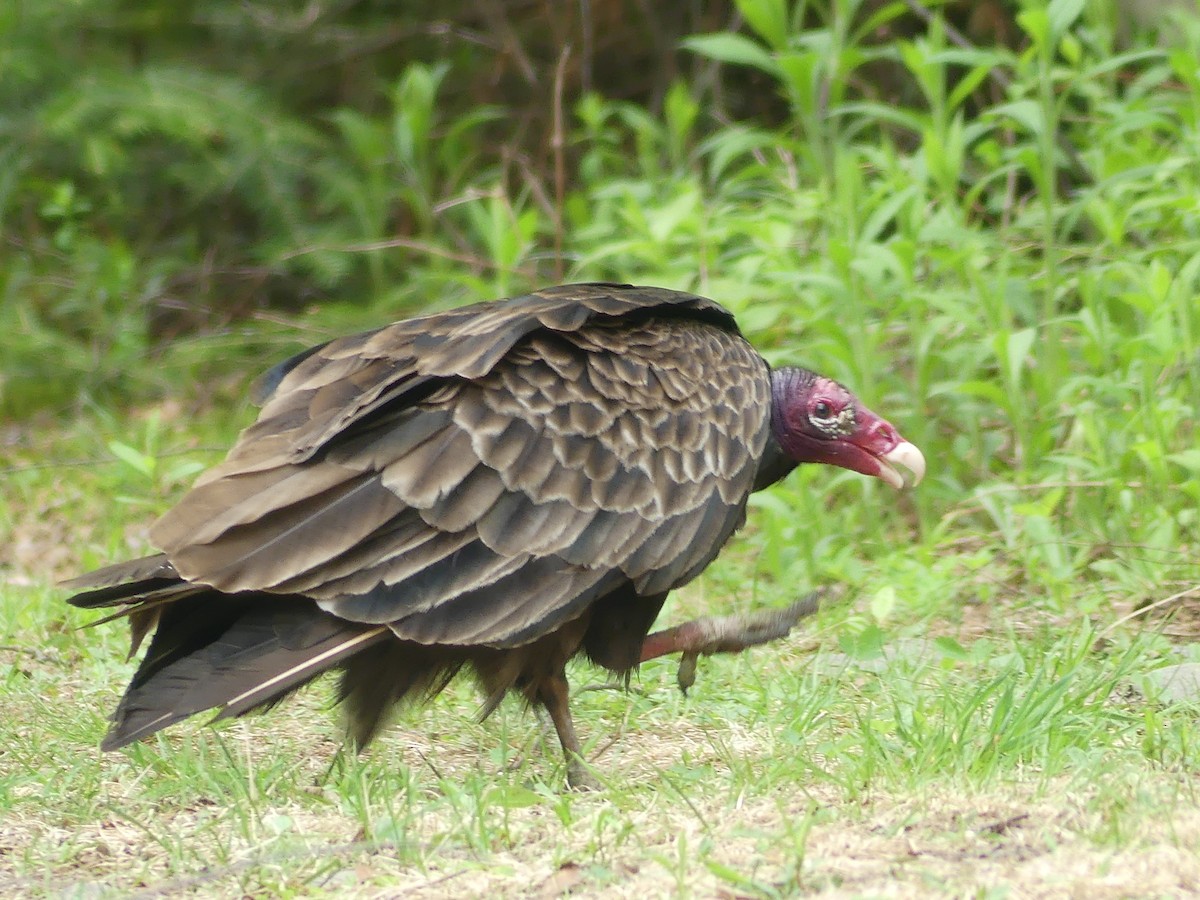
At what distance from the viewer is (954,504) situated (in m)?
5.44

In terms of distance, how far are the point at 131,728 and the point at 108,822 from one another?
13.4 inches

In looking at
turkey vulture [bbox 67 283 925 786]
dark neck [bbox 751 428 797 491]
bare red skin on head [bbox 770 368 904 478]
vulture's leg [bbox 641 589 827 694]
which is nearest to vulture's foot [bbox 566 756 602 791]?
turkey vulture [bbox 67 283 925 786]

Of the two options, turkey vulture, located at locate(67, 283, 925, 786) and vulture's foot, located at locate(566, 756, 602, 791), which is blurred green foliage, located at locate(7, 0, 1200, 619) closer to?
turkey vulture, located at locate(67, 283, 925, 786)

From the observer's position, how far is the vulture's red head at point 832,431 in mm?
4176

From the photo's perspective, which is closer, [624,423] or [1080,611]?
[624,423]

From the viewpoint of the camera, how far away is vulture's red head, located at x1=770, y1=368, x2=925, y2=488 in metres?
4.18

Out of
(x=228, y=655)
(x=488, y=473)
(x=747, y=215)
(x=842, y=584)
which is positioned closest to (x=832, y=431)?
(x=842, y=584)

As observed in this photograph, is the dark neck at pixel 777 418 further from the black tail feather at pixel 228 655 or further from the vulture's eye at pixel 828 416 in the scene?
the black tail feather at pixel 228 655

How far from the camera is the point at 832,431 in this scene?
418 centimetres

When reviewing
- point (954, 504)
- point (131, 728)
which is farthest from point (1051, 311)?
point (131, 728)

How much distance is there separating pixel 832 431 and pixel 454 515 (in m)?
1.28

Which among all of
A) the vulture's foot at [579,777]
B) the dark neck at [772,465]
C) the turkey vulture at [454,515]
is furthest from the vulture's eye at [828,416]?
the vulture's foot at [579,777]

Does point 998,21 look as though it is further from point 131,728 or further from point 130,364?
point 131,728

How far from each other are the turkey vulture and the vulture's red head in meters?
0.26
